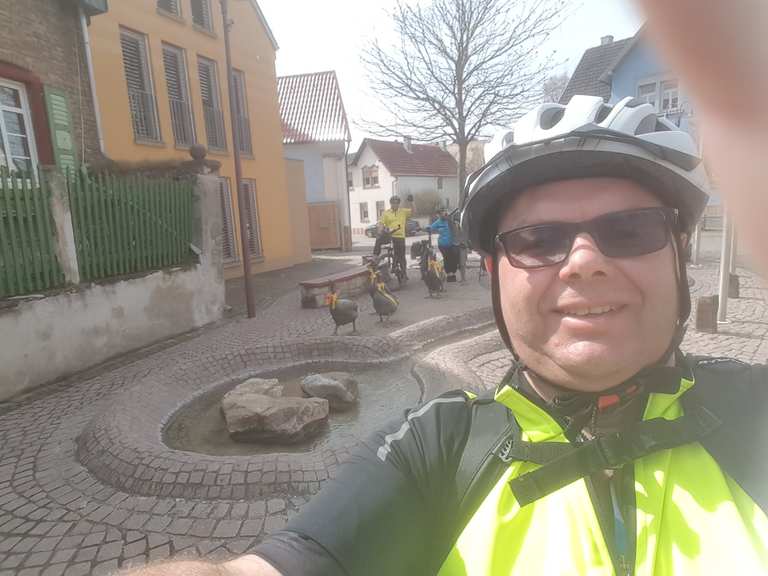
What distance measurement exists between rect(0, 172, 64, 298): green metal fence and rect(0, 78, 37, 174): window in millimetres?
2917

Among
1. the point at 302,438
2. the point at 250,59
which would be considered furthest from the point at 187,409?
the point at 250,59

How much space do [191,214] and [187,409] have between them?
161 inches

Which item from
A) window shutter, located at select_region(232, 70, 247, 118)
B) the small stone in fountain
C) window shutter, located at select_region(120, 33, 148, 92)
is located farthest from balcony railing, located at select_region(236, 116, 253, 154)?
the small stone in fountain

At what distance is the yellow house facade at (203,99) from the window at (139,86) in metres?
0.02

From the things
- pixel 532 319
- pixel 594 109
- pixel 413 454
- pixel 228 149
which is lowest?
pixel 413 454

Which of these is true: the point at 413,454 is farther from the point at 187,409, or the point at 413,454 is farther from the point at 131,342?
the point at 131,342

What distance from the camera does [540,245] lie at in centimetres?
129

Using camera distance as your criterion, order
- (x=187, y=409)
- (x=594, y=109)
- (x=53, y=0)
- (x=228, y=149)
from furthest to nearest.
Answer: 1. (x=228, y=149)
2. (x=53, y=0)
3. (x=187, y=409)
4. (x=594, y=109)

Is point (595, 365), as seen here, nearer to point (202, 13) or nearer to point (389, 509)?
point (389, 509)

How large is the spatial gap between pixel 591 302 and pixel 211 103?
13.8 metres

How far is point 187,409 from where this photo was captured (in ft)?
15.9

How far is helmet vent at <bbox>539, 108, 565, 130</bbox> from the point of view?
4.90ft

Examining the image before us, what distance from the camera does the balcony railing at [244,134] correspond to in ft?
45.9

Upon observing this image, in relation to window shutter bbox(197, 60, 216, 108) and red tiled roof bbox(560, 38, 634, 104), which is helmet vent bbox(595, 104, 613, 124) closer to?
window shutter bbox(197, 60, 216, 108)
